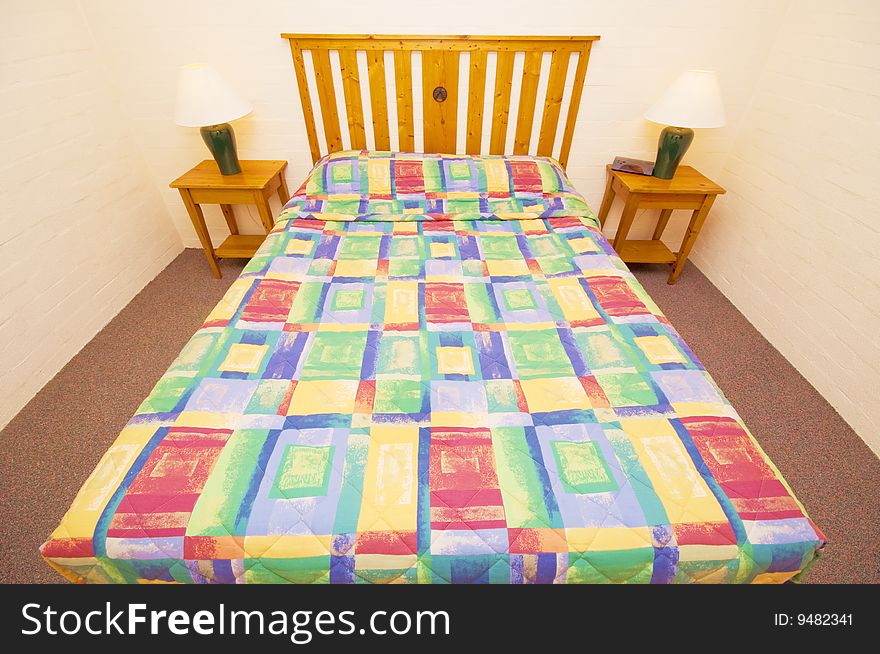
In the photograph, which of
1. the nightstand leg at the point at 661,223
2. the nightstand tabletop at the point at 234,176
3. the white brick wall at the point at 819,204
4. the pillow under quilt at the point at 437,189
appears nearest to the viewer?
the white brick wall at the point at 819,204

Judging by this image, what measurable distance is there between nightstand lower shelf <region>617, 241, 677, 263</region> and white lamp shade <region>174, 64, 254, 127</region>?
2352 mm

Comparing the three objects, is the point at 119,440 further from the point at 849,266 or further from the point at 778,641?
the point at 849,266

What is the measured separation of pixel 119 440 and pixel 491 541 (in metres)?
0.96

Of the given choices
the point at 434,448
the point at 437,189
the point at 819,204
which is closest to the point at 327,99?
the point at 437,189

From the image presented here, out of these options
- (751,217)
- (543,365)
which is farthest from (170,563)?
(751,217)

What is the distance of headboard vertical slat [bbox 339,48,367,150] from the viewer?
7.14ft

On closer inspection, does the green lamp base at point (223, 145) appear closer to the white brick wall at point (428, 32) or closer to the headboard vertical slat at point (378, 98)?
the white brick wall at point (428, 32)

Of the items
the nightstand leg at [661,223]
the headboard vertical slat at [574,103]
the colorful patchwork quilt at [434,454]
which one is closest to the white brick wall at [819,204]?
the nightstand leg at [661,223]

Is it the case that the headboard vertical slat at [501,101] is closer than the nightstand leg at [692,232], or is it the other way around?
the headboard vertical slat at [501,101]

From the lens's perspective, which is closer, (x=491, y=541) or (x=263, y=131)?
(x=491, y=541)

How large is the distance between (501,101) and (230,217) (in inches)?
73.3

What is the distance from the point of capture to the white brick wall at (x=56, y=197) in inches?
70.1

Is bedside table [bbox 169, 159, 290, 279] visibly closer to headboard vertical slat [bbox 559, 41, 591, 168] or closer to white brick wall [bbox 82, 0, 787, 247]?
white brick wall [bbox 82, 0, 787, 247]

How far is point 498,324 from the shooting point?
142 centimetres
